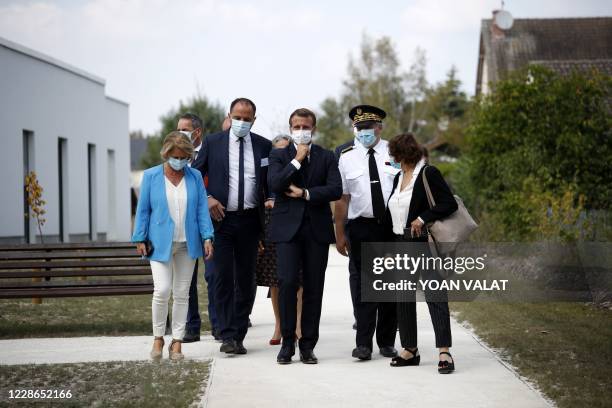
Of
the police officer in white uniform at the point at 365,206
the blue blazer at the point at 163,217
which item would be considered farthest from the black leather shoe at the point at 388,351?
the blue blazer at the point at 163,217

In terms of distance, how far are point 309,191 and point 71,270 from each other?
394cm

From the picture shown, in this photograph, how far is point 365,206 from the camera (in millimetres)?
8445

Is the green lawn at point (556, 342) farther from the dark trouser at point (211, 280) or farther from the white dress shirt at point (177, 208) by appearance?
the white dress shirt at point (177, 208)

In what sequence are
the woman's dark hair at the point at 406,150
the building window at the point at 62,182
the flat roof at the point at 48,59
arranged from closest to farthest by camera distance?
the woman's dark hair at the point at 406,150 → the flat roof at the point at 48,59 → the building window at the point at 62,182

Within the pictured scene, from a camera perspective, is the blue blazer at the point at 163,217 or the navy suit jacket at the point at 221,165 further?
the navy suit jacket at the point at 221,165

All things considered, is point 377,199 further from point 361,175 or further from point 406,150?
point 406,150

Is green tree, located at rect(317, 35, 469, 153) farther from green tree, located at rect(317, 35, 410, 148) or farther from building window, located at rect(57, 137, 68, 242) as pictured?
building window, located at rect(57, 137, 68, 242)

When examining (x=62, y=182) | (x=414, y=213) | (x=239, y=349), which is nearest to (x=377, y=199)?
A: (x=414, y=213)

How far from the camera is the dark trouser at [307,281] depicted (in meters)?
8.26

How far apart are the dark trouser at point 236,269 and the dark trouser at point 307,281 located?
2.11ft

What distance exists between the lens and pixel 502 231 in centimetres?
1734

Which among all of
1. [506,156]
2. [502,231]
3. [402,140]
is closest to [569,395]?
[402,140]

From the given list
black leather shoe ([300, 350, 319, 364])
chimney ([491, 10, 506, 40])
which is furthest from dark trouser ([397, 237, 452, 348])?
chimney ([491, 10, 506, 40])

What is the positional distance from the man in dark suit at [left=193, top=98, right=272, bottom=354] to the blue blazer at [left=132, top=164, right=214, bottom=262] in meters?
0.35
